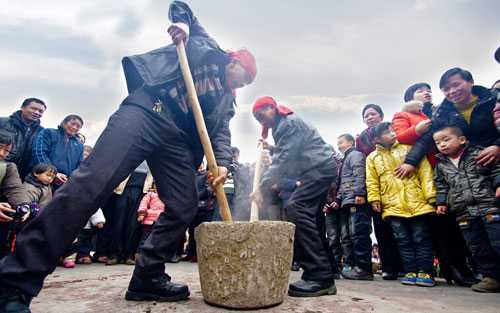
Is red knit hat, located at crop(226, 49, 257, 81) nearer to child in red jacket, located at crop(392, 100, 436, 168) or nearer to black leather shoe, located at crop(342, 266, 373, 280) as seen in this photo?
child in red jacket, located at crop(392, 100, 436, 168)

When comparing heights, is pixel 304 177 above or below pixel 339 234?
above

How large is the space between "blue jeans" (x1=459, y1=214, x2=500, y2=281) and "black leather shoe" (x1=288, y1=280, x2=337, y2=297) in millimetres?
1465

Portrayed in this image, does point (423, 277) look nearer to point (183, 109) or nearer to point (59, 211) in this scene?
point (183, 109)

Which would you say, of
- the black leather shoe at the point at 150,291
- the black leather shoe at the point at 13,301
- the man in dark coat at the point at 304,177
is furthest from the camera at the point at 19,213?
the man in dark coat at the point at 304,177

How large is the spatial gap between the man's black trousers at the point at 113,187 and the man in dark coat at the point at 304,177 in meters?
0.96

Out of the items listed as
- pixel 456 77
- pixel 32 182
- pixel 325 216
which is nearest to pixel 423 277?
pixel 325 216

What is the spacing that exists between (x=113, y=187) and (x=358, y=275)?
3.05m

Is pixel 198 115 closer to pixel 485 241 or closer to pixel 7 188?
pixel 485 241

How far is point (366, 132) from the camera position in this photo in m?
4.55

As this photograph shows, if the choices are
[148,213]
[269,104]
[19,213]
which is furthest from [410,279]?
[19,213]

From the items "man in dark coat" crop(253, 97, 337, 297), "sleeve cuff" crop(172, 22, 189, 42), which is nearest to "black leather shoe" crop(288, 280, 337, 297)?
"man in dark coat" crop(253, 97, 337, 297)

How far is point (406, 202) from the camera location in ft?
11.9

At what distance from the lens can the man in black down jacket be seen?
3.17 meters

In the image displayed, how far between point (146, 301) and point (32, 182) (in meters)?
3.09
